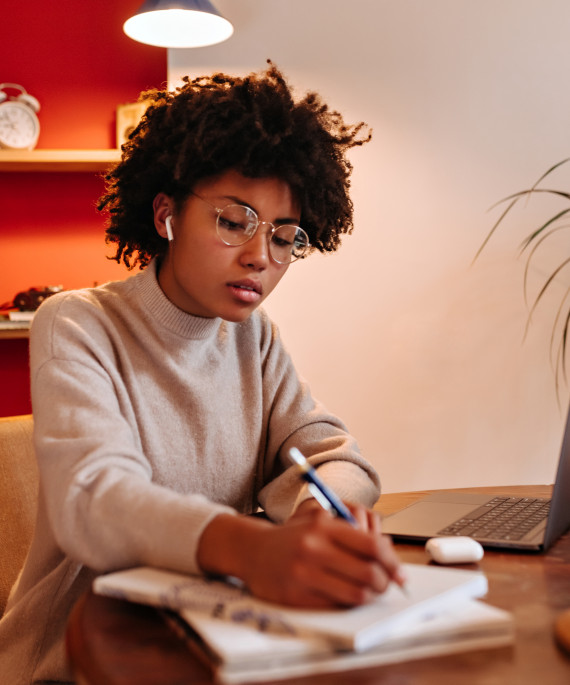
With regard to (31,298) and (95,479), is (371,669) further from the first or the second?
(31,298)

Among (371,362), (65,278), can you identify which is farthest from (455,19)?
(65,278)

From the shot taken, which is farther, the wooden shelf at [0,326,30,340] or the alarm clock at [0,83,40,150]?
the alarm clock at [0,83,40,150]

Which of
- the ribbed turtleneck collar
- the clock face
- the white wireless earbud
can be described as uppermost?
the clock face

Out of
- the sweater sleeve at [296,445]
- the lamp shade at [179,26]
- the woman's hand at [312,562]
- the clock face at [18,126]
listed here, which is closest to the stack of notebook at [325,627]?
the woman's hand at [312,562]

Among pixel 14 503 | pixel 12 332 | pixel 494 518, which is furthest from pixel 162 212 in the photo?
pixel 12 332

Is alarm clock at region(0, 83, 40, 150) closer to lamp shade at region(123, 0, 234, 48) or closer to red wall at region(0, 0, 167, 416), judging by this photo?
red wall at region(0, 0, 167, 416)

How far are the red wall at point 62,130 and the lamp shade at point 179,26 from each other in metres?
0.59

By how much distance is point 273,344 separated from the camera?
1.55 meters

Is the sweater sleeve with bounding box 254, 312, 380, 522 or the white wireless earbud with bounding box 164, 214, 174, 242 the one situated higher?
the white wireless earbud with bounding box 164, 214, 174, 242

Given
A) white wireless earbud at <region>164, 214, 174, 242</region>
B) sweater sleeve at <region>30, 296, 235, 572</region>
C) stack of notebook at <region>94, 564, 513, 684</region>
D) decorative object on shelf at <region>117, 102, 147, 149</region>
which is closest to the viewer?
stack of notebook at <region>94, 564, 513, 684</region>

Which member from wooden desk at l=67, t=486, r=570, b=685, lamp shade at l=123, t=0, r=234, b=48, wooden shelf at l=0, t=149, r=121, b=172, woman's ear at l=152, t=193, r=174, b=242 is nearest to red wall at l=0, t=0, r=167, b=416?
wooden shelf at l=0, t=149, r=121, b=172

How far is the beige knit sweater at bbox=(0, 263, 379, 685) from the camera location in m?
0.90

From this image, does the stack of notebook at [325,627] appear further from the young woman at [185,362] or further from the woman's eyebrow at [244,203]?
the woman's eyebrow at [244,203]

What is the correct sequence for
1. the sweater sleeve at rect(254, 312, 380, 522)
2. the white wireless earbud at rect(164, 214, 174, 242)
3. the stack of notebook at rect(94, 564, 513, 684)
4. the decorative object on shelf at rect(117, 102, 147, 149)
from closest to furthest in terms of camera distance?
the stack of notebook at rect(94, 564, 513, 684)
the sweater sleeve at rect(254, 312, 380, 522)
the white wireless earbud at rect(164, 214, 174, 242)
the decorative object on shelf at rect(117, 102, 147, 149)
